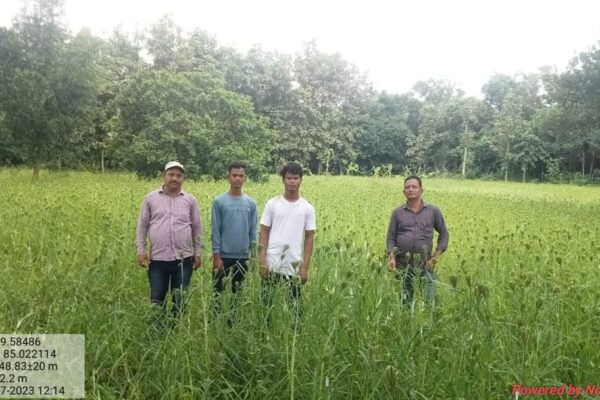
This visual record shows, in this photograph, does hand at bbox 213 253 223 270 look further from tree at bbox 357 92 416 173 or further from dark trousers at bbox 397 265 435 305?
tree at bbox 357 92 416 173

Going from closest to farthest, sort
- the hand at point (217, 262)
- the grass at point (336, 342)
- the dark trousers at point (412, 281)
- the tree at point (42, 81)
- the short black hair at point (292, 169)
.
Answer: the grass at point (336, 342)
the dark trousers at point (412, 281)
the short black hair at point (292, 169)
the hand at point (217, 262)
the tree at point (42, 81)

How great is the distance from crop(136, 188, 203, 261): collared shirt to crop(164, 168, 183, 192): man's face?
9 cm

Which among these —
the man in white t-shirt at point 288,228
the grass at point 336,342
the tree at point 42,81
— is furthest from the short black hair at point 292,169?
the tree at point 42,81

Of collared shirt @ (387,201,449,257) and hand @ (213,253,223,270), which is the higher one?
collared shirt @ (387,201,449,257)

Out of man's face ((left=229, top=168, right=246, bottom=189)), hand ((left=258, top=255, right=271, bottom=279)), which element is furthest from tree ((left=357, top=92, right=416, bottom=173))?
hand ((left=258, top=255, right=271, bottom=279))

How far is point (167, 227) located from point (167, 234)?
0.21ft

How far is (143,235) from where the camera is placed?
456cm

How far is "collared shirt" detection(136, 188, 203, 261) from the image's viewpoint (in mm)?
4492

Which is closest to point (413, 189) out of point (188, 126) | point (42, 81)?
point (188, 126)

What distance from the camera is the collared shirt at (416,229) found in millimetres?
4953

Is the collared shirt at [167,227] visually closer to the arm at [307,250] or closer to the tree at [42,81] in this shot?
the arm at [307,250]

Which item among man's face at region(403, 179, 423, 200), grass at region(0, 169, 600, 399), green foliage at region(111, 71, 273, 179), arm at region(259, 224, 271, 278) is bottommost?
grass at region(0, 169, 600, 399)

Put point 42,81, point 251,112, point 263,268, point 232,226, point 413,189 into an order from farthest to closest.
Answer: point 251,112, point 42,81, point 413,189, point 232,226, point 263,268

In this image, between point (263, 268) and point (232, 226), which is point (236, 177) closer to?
point (232, 226)
